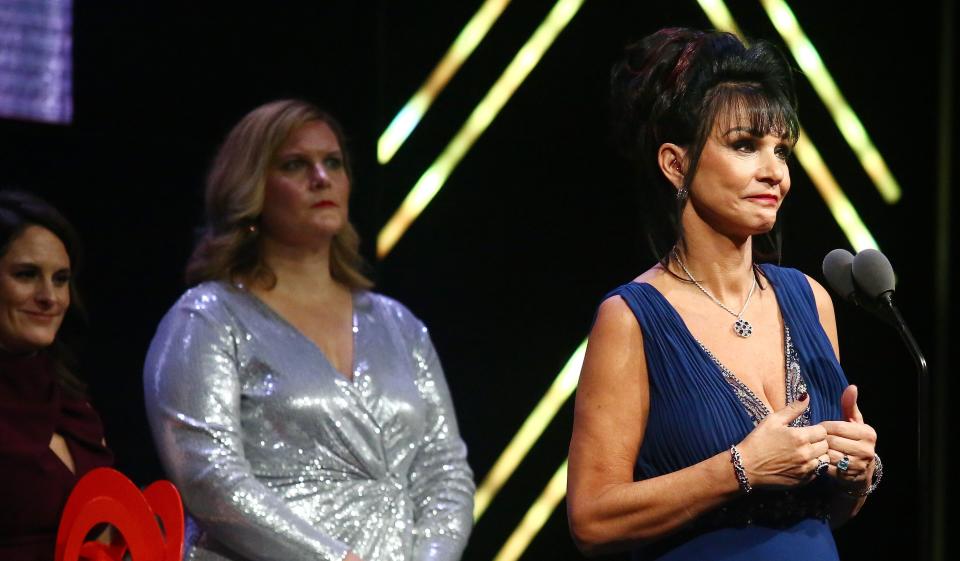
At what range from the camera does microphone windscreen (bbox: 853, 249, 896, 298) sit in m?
2.13

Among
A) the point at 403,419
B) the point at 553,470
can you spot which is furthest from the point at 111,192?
the point at 553,470

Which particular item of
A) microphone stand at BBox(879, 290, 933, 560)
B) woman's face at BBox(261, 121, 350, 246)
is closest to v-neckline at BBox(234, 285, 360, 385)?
woman's face at BBox(261, 121, 350, 246)

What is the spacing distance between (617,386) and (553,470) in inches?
74.7

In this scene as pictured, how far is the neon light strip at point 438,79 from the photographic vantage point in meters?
4.01

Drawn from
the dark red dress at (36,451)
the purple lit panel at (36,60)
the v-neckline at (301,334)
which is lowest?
the dark red dress at (36,451)

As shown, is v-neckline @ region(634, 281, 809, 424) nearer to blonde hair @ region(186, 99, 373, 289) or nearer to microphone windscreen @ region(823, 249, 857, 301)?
microphone windscreen @ region(823, 249, 857, 301)

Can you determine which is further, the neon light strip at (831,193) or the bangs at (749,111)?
the neon light strip at (831,193)

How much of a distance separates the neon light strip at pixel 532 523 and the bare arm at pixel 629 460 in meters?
1.85

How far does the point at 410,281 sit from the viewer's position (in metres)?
4.02

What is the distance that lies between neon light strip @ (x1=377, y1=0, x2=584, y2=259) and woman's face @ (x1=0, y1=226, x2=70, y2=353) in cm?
112

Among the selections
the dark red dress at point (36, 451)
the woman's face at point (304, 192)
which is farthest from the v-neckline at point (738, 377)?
the dark red dress at point (36, 451)

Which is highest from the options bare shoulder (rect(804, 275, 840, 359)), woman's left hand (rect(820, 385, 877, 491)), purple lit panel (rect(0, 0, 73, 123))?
bare shoulder (rect(804, 275, 840, 359))

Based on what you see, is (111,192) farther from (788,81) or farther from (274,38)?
(788,81)

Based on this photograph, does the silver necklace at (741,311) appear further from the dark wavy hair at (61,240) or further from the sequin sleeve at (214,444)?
the dark wavy hair at (61,240)
